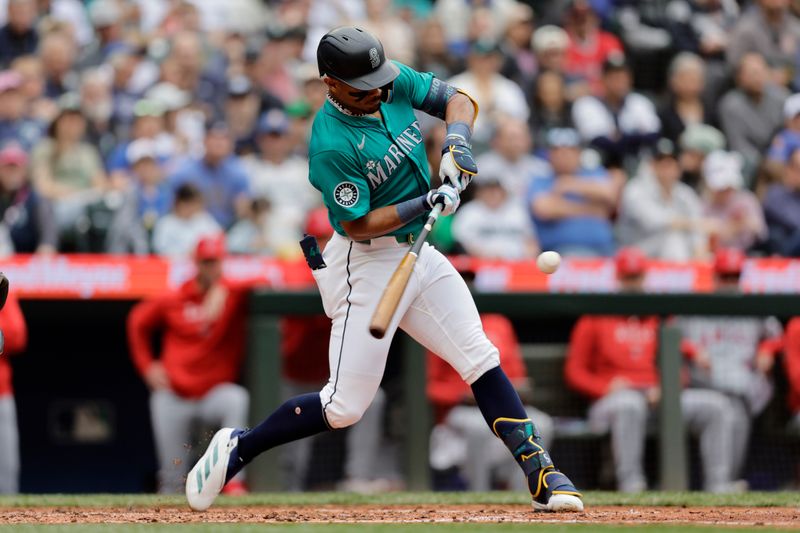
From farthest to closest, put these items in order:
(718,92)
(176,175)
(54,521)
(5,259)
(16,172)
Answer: (718,92)
(176,175)
(16,172)
(5,259)
(54,521)

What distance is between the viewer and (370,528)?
16.0 feet

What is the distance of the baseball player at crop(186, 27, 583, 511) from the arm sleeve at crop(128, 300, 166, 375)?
293 cm

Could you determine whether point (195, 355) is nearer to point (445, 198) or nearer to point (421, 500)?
point (421, 500)

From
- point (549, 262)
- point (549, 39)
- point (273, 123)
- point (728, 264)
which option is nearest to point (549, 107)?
point (549, 39)

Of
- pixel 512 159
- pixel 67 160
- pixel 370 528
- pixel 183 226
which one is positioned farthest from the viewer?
pixel 512 159

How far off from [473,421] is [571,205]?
236 cm

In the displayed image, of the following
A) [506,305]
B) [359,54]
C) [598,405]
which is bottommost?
[598,405]

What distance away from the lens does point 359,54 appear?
5.05 metres

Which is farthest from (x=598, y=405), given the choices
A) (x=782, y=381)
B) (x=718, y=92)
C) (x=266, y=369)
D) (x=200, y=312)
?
(x=718, y=92)

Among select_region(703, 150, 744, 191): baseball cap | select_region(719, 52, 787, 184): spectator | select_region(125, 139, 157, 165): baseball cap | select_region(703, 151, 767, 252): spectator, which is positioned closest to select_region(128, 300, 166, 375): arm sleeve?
select_region(125, 139, 157, 165): baseball cap

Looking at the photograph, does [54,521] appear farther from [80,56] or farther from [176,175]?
[80,56]

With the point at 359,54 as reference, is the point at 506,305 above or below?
below

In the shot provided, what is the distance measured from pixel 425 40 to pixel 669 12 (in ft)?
8.74

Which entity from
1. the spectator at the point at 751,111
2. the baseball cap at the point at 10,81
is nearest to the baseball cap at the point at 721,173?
the spectator at the point at 751,111
